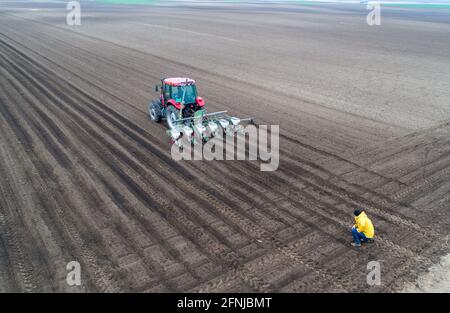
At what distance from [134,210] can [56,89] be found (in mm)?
13123

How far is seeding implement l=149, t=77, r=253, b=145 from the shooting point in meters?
12.6

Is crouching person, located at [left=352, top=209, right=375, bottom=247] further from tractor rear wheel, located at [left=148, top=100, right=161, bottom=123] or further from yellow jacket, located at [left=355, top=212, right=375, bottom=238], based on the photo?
tractor rear wheel, located at [left=148, top=100, right=161, bottom=123]

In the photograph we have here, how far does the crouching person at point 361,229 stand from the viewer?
758 cm

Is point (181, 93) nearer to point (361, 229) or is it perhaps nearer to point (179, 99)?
point (179, 99)

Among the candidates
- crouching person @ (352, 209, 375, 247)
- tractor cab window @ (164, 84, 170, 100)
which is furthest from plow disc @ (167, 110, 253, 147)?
crouching person @ (352, 209, 375, 247)

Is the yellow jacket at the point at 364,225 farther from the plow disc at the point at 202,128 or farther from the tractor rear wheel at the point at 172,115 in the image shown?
the tractor rear wheel at the point at 172,115

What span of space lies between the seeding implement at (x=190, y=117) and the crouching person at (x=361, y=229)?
6482 mm

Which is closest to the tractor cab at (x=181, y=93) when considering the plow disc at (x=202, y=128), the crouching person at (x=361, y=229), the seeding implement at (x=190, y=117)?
the seeding implement at (x=190, y=117)

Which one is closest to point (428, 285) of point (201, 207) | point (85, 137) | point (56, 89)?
point (201, 207)

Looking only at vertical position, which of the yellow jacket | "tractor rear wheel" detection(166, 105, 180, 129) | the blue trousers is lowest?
the blue trousers

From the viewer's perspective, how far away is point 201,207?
9.00 metres

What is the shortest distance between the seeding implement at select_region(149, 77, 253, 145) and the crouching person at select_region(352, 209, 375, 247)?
21.3ft

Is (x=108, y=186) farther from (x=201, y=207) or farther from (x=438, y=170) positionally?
(x=438, y=170)

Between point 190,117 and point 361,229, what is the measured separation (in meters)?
7.39
